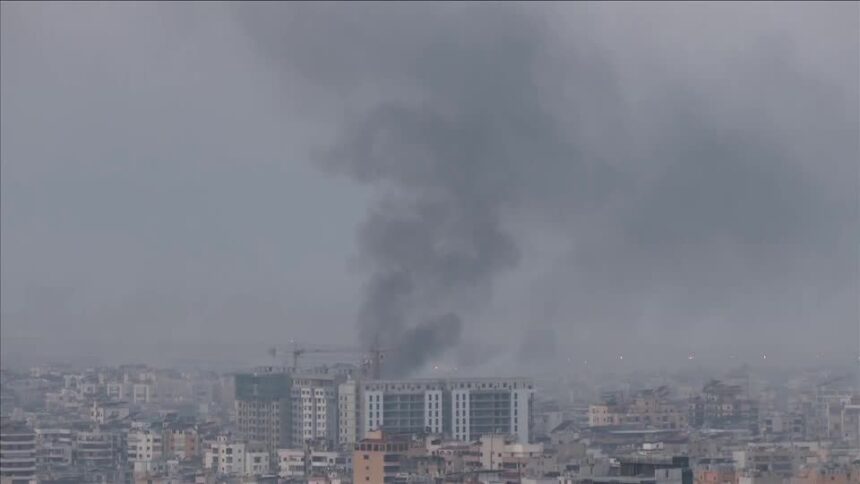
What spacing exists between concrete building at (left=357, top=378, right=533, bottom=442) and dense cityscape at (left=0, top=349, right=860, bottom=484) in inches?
0.7

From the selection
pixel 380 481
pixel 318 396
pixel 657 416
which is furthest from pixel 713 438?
pixel 318 396

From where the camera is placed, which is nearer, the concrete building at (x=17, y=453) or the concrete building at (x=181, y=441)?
the concrete building at (x=17, y=453)

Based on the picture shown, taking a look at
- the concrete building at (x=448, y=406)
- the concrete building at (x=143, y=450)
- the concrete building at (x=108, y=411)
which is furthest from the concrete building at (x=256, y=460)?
the concrete building at (x=108, y=411)

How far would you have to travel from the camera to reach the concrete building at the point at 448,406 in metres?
21.7

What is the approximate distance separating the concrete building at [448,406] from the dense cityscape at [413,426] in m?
0.02

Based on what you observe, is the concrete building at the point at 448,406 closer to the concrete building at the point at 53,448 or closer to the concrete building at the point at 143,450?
the concrete building at the point at 143,450

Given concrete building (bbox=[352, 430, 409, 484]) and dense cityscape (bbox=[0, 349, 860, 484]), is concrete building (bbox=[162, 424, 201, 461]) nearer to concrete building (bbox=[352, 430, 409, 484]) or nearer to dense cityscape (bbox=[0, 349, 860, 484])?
dense cityscape (bbox=[0, 349, 860, 484])

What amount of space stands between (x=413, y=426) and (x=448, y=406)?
44 cm

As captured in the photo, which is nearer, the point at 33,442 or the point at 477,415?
the point at 33,442

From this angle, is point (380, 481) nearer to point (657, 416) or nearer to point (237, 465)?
point (237, 465)

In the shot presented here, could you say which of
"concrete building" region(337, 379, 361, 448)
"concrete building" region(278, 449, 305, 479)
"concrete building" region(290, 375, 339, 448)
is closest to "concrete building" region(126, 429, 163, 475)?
"concrete building" region(278, 449, 305, 479)

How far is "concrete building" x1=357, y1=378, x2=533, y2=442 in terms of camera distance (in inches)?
854

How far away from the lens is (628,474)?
1469 centimetres

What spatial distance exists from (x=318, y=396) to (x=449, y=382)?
52.7 inches
